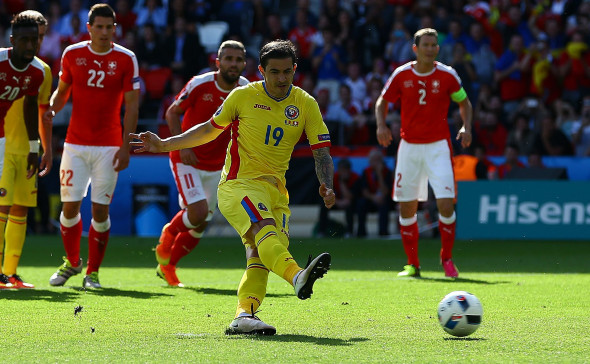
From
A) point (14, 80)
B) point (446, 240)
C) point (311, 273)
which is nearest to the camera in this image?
point (311, 273)

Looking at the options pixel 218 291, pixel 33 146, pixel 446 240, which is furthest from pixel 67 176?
pixel 446 240

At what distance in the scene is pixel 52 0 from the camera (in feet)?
71.5

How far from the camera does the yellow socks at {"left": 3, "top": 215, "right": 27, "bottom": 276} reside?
9398mm

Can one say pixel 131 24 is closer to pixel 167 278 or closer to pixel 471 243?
pixel 471 243

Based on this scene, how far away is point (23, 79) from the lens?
908cm

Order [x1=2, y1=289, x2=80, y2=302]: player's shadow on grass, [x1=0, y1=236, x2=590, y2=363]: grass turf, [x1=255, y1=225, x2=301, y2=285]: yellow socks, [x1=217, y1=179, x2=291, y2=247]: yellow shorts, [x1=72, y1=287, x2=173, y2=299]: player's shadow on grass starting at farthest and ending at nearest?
[x1=72, y1=287, x2=173, y2=299]: player's shadow on grass
[x1=2, y1=289, x2=80, y2=302]: player's shadow on grass
[x1=217, y1=179, x2=291, y2=247]: yellow shorts
[x1=255, y1=225, x2=301, y2=285]: yellow socks
[x1=0, y1=236, x2=590, y2=363]: grass turf

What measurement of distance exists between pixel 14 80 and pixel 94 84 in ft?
2.52

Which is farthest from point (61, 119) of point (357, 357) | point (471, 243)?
point (357, 357)

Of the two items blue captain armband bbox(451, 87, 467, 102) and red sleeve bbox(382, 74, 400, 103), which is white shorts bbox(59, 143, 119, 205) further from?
blue captain armband bbox(451, 87, 467, 102)

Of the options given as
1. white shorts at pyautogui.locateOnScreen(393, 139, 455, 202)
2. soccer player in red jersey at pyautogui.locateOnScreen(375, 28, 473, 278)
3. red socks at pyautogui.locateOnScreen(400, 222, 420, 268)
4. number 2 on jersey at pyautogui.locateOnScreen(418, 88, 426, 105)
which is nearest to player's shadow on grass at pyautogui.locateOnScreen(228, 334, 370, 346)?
soccer player in red jersey at pyautogui.locateOnScreen(375, 28, 473, 278)

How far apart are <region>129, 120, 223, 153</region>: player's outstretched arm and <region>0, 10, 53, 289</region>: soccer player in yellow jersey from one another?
3.09 metres

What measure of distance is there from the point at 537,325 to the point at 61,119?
13274 mm

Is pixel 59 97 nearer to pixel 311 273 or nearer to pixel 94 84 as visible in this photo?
pixel 94 84

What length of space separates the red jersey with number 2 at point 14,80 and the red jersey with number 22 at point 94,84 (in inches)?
14.5
